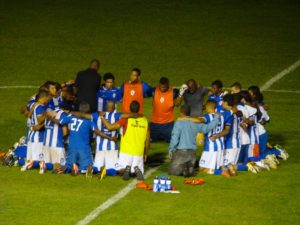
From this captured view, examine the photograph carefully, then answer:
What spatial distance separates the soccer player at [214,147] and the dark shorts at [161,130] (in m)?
3.00

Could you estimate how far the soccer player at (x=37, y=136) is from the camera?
76.3ft

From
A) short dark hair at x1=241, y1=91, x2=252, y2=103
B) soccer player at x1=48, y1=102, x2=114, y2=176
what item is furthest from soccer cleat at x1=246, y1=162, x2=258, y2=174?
soccer player at x1=48, y1=102, x2=114, y2=176

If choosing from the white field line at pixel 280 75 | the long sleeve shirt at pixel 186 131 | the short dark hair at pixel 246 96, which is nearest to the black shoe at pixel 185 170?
the long sleeve shirt at pixel 186 131

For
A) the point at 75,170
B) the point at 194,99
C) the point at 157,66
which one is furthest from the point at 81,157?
the point at 157,66

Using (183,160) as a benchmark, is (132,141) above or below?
above

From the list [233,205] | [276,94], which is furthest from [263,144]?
[276,94]

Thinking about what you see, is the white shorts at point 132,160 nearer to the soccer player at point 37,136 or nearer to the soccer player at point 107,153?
the soccer player at point 107,153

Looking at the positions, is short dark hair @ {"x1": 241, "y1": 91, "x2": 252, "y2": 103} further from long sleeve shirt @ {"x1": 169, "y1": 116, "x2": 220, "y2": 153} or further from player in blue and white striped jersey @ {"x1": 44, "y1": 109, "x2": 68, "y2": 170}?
player in blue and white striped jersey @ {"x1": 44, "y1": 109, "x2": 68, "y2": 170}

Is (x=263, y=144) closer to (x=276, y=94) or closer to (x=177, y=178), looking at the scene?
(x=177, y=178)

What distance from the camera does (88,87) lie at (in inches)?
1039

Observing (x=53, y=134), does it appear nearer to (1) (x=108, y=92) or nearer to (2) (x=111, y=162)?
(2) (x=111, y=162)

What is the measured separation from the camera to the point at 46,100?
23453mm

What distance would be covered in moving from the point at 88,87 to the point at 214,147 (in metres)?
4.38

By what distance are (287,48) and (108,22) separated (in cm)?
726
